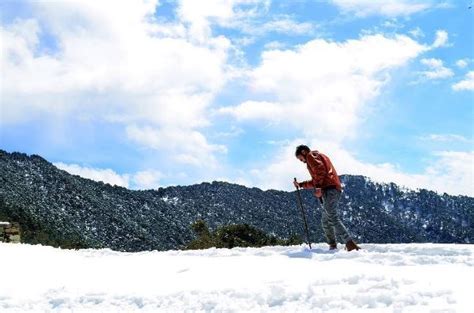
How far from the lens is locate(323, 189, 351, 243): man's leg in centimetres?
1200

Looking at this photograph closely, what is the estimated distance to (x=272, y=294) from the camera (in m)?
7.86

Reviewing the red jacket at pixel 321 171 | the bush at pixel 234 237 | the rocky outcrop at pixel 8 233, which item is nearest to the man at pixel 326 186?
Result: the red jacket at pixel 321 171

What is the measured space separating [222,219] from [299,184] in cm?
17302

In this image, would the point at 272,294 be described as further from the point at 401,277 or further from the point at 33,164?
the point at 33,164

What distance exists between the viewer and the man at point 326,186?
12141mm

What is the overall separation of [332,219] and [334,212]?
6.1 inches

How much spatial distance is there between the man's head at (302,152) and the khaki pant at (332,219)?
Answer: 2.71 ft

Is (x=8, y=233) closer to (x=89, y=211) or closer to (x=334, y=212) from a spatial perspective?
(x=334, y=212)

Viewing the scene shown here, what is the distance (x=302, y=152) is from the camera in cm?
1244

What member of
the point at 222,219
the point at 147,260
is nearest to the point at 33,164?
the point at 222,219

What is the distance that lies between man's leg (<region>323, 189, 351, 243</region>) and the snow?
20.0 inches

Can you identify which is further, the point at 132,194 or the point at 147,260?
the point at 132,194

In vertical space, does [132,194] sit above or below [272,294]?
above

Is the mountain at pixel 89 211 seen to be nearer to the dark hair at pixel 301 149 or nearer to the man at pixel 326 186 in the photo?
the dark hair at pixel 301 149
